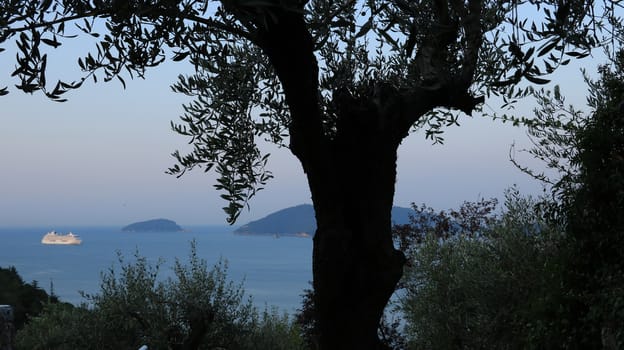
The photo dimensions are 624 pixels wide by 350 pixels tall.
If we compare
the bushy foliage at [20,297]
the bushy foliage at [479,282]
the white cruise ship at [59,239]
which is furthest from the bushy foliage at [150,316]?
the white cruise ship at [59,239]

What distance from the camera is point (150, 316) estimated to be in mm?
14211

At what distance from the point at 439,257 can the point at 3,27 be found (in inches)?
519

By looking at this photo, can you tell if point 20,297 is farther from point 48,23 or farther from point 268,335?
point 48,23

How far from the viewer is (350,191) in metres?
6.53

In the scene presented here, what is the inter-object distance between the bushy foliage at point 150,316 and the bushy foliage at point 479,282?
13.0ft

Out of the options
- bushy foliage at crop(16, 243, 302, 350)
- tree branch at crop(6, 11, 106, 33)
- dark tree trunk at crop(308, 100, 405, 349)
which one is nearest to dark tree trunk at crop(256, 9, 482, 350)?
dark tree trunk at crop(308, 100, 405, 349)

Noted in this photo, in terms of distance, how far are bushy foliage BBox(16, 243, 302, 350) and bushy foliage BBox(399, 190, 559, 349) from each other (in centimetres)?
397

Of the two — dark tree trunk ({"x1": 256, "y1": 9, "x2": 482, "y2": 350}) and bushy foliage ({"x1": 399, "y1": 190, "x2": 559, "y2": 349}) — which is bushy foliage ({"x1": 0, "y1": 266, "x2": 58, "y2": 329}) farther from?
dark tree trunk ({"x1": 256, "y1": 9, "x2": 482, "y2": 350})

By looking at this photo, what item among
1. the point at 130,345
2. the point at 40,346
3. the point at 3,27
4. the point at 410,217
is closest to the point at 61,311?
the point at 40,346

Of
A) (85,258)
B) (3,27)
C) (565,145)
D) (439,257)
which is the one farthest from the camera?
(85,258)

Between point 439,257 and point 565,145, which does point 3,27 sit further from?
point 439,257

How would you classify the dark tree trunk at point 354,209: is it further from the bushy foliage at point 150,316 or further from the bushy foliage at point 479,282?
the bushy foliage at point 150,316

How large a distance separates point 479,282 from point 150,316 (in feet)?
23.3

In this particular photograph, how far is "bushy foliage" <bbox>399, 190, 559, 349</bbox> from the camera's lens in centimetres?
1377
